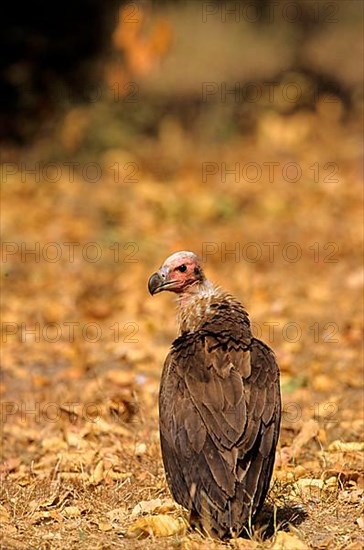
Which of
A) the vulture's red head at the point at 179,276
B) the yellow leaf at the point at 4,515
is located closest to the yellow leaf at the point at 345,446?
the vulture's red head at the point at 179,276

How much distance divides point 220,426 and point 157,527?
59 cm

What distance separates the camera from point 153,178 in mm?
14180

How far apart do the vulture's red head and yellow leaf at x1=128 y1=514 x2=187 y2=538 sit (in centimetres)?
142

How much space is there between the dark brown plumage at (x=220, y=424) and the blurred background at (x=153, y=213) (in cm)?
52

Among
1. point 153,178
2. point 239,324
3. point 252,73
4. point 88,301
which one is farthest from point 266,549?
point 252,73

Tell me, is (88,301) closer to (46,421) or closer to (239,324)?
(46,421)

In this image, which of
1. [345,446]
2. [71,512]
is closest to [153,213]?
[345,446]

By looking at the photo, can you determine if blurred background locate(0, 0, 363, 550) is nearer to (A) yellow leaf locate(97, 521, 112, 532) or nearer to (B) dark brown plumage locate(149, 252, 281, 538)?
(A) yellow leaf locate(97, 521, 112, 532)

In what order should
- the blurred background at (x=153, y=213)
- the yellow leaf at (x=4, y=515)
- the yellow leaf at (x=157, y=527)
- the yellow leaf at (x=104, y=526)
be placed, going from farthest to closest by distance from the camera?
Result: the blurred background at (x=153, y=213)
the yellow leaf at (x=4, y=515)
the yellow leaf at (x=104, y=526)
the yellow leaf at (x=157, y=527)

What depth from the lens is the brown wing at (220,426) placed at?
4609mm

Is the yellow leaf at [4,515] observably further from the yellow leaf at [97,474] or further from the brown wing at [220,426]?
the brown wing at [220,426]

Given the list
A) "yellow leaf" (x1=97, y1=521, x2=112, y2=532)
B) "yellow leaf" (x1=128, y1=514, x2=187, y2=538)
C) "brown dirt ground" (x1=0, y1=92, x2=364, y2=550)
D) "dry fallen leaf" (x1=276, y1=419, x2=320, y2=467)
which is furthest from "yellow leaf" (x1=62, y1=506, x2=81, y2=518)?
"dry fallen leaf" (x1=276, y1=419, x2=320, y2=467)

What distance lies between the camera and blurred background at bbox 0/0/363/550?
22.6 feet

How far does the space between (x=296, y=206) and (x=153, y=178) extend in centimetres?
216
